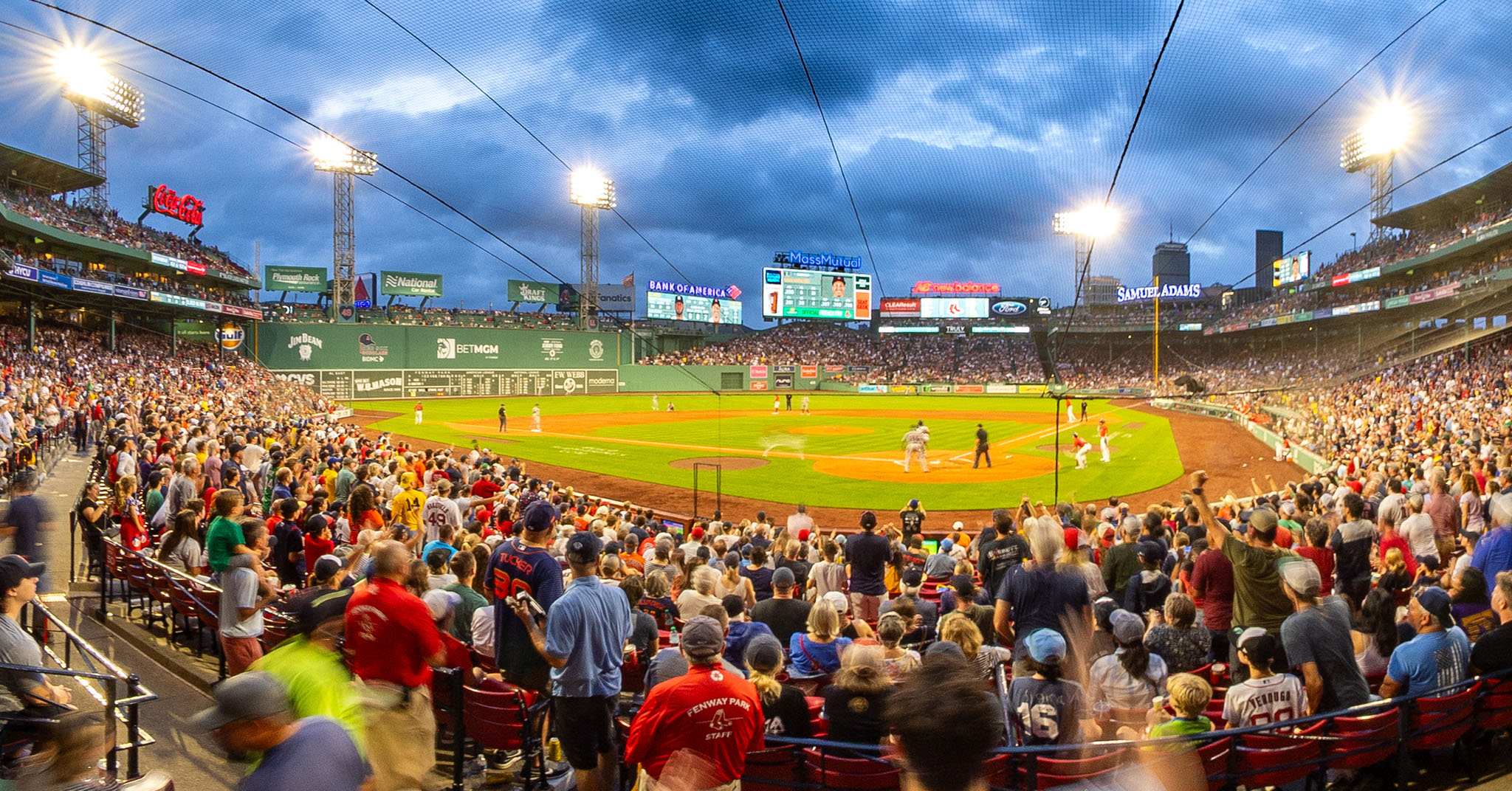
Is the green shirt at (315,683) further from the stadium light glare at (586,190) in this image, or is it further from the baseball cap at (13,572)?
the stadium light glare at (586,190)

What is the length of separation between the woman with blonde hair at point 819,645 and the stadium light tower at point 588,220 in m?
62.3

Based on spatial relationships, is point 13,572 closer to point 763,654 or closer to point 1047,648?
point 763,654

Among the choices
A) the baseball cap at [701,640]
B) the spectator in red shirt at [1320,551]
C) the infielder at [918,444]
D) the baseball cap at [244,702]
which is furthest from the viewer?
Answer: the infielder at [918,444]

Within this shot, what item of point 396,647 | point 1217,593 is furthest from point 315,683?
point 1217,593

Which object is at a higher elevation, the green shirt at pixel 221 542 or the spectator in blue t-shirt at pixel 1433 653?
the green shirt at pixel 221 542

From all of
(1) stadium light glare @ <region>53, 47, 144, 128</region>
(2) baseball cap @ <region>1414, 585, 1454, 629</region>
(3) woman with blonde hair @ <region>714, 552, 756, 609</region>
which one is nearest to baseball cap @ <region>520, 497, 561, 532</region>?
(3) woman with blonde hair @ <region>714, 552, 756, 609</region>

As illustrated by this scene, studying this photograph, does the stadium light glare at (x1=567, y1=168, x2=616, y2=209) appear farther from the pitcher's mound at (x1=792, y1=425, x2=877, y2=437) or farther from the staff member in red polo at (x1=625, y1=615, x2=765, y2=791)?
the staff member in red polo at (x1=625, y1=615, x2=765, y2=791)

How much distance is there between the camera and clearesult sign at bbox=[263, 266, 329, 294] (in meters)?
65.8

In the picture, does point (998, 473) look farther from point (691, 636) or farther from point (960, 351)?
point (960, 351)

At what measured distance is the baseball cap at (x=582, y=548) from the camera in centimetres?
441

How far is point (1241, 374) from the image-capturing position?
55438 millimetres

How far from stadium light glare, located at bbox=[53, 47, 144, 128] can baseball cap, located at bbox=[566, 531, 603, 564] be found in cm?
4981

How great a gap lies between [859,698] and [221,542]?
569cm

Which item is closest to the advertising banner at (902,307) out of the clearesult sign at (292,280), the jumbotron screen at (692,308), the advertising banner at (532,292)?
the jumbotron screen at (692,308)
